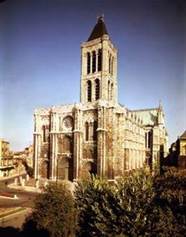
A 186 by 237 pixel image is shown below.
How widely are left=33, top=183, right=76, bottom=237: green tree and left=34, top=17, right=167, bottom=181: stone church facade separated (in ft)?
27.4

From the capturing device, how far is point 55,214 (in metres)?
7.23

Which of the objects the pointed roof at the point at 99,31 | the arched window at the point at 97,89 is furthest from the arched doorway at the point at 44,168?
the pointed roof at the point at 99,31

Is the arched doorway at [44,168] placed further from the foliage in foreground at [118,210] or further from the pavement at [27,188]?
the foliage in foreground at [118,210]

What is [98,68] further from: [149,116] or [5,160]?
[149,116]

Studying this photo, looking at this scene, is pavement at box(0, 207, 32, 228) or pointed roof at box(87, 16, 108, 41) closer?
pavement at box(0, 207, 32, 228)

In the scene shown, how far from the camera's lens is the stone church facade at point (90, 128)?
53.3ft

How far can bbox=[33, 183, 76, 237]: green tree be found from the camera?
711cm

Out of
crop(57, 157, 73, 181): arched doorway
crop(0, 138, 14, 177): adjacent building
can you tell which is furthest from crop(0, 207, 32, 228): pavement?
crop(0, 138, 14, 177): adjacent building

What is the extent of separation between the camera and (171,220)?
599cm

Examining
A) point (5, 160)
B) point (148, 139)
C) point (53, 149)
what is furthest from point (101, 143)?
point (148, 139)

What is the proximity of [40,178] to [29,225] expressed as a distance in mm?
10359

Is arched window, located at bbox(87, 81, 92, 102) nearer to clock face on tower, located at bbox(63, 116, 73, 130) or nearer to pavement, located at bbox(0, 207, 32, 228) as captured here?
clock face on tower, located at bbox(63, 116, 73, 130)

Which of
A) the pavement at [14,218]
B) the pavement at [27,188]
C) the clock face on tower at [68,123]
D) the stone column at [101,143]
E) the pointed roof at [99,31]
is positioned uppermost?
the pointed roof at [99,31]

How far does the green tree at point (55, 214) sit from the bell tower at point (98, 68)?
10.3m
